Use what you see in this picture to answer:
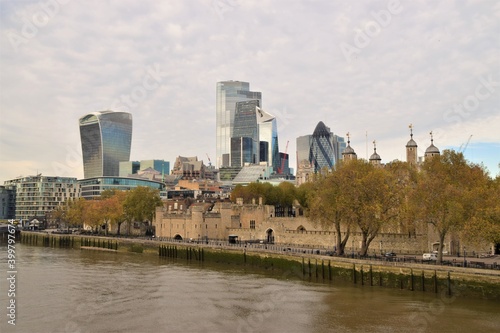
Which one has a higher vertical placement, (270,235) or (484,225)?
(484,225)

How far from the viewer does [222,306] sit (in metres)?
44.1

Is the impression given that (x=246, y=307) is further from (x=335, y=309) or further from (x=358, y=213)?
(x=358, y=213)

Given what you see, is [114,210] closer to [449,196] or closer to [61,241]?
[61,241]

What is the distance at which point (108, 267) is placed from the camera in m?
71.2

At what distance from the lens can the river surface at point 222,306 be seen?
1487 inches

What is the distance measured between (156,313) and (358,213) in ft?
101

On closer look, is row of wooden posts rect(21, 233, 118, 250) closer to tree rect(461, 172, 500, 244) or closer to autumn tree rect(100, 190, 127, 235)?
autumn tree rect(100, 190, 127, 235)

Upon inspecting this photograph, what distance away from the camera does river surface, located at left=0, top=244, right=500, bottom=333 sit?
37781 mm

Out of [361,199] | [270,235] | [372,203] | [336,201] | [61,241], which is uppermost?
[361,199]

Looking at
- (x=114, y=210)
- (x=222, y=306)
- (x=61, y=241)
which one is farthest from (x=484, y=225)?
(x=61, y=241)

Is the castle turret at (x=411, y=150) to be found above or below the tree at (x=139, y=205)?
above

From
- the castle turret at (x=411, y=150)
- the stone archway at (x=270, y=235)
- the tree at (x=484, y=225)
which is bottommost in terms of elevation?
the stone archway at (x=270, y=235)

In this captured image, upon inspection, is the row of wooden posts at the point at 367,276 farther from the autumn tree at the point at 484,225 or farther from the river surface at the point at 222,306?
the autumn tree at the point at 484,225

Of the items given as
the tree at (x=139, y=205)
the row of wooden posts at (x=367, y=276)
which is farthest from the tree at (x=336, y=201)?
the tree at (x=139, y=205)
